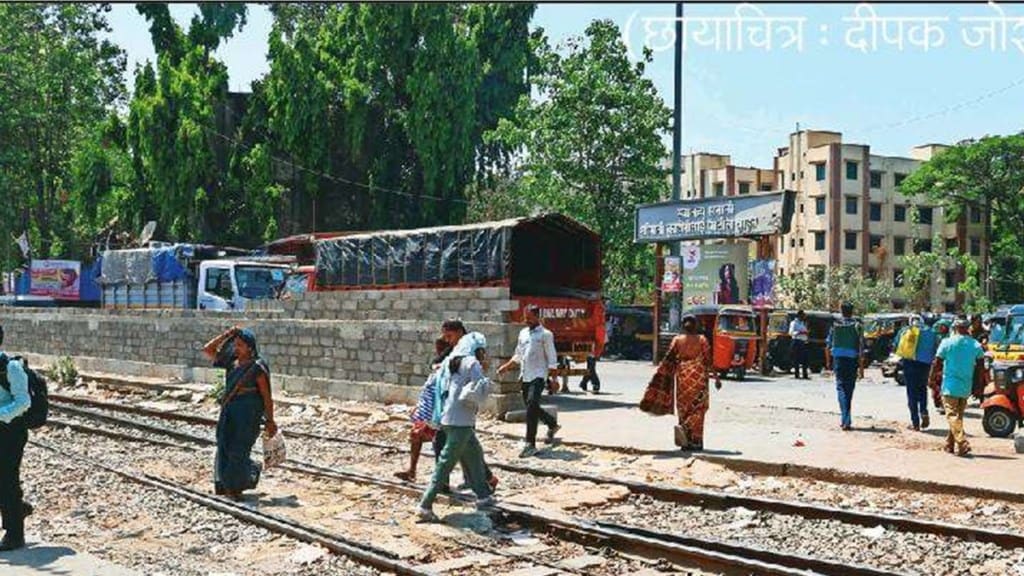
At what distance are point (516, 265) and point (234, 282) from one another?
1014 cm

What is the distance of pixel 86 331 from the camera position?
99.2ft

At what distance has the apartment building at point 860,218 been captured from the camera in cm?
7169

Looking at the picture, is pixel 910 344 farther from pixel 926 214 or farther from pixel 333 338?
pixel 926 214

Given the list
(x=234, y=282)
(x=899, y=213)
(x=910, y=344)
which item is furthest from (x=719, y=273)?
(x=899, y=213)

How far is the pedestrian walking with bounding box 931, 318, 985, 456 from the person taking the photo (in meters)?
11.8

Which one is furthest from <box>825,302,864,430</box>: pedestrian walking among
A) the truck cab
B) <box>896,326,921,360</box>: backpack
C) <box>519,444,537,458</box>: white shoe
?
the truck cab

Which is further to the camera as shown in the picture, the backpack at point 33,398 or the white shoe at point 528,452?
the white shoe at point 528,452

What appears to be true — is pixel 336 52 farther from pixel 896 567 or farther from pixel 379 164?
pixel 896 567

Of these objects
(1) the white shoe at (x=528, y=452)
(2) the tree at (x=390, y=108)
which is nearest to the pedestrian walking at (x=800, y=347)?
(1) the white shoe at (x=528, y=452)

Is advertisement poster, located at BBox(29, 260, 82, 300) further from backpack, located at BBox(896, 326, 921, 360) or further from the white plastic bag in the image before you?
backpack, located at BBox(896, 326, 921, 360)

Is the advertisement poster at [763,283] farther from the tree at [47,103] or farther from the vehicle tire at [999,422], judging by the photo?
the tree at [47,103]

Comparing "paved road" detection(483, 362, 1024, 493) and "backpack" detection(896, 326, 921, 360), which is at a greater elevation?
"backpack" detection(896, 326, 921, 360)

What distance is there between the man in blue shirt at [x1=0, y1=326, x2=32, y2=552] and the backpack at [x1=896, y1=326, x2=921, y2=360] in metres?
10.6

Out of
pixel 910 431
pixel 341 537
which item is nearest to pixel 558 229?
pixel 910 431
